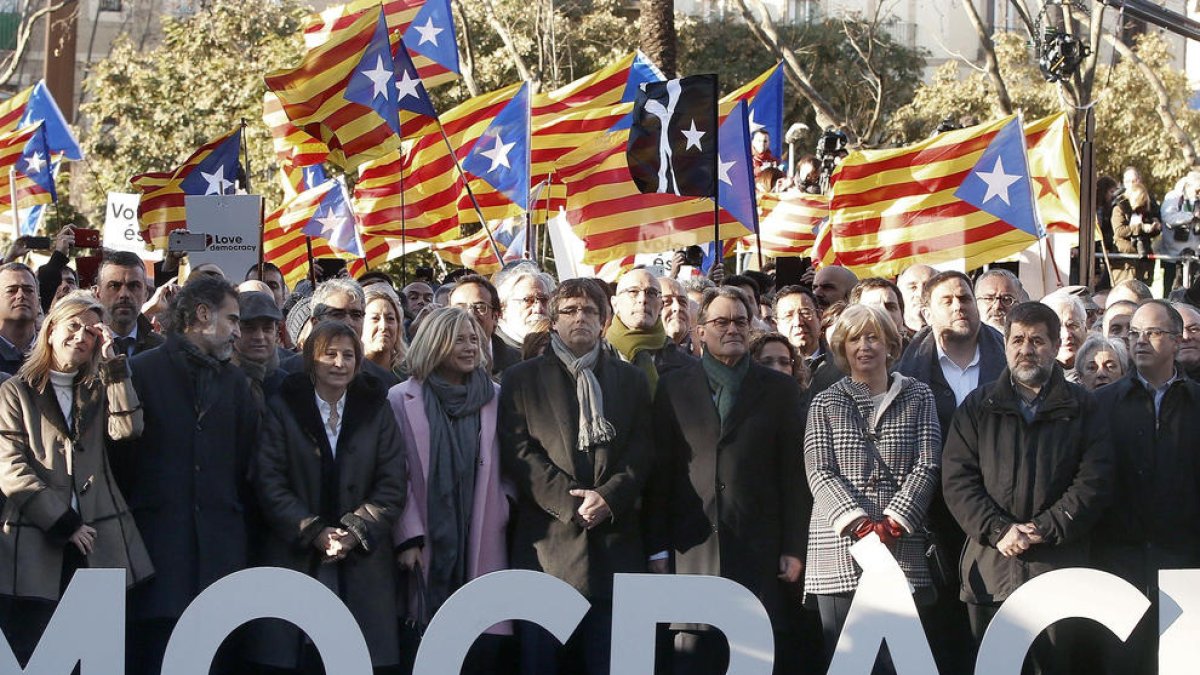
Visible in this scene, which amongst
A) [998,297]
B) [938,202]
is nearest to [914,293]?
[998,297]

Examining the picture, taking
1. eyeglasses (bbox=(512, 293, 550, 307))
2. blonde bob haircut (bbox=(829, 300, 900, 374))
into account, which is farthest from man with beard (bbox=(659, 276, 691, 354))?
blonde bob haircut (bbox=(829, 300, 900, 374))

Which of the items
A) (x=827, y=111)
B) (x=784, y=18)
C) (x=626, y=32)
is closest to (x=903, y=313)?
(x=827, y=111)

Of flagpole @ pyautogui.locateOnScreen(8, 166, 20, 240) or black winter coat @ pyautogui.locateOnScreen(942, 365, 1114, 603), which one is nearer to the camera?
black winter coat @ pyautogui.locateOnScreen(942, 365, 1114, 603)

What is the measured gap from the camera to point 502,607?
6.94 metres

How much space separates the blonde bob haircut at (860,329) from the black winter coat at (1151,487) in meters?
0.86

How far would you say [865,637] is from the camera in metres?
6.79

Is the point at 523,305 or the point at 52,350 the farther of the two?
the point at 523,305

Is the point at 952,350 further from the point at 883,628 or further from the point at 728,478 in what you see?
the point at 883,628

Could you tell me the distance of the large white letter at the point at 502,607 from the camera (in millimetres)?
6898

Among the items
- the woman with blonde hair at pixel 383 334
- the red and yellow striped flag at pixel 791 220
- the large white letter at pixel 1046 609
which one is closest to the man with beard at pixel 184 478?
the woman with blonde hair at pixel 383 334

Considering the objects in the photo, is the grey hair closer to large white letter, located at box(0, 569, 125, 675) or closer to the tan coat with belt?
the tan coat with belt

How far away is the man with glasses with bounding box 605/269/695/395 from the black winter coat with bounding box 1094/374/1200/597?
2.10 m

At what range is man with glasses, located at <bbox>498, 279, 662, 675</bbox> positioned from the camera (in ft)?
24.8

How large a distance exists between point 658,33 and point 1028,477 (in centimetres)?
1406
